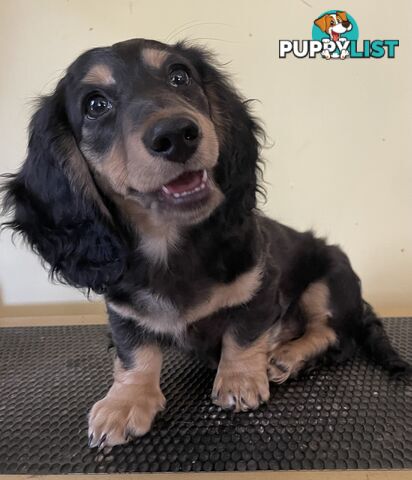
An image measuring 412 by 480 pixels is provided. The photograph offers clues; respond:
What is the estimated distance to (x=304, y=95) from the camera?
1.54 m

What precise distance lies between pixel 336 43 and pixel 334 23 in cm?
6

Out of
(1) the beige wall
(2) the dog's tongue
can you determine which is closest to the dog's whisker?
(1) the beige wall

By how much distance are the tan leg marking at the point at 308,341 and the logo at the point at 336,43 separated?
0.75 metres

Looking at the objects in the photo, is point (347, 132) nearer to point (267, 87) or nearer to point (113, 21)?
point (267, 87)

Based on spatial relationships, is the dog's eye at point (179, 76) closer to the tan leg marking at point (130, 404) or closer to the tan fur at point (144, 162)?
the tan fur at point (144, 162)

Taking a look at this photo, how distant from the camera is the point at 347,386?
3.10 ft

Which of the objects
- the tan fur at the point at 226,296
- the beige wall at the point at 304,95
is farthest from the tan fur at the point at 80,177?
the beige wall at the point at 304,95

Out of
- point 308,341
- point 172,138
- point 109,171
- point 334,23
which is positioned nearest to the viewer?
point 172,138

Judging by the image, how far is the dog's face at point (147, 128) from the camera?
2.37 feet

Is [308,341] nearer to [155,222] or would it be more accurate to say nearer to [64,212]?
[155,222]

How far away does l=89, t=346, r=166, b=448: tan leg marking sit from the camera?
809mm

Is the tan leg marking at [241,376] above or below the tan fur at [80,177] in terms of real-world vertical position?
below

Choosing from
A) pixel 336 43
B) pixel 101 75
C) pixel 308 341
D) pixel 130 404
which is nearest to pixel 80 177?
pixel 101 75

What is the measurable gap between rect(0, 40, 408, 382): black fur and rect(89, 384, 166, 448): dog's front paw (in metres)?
0.09
